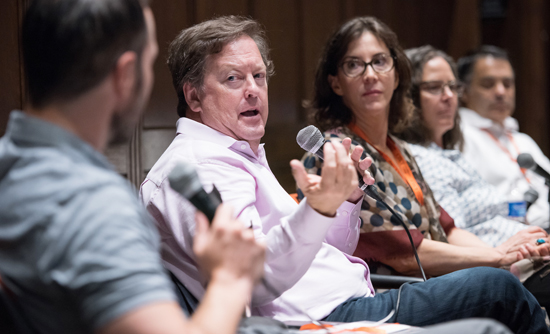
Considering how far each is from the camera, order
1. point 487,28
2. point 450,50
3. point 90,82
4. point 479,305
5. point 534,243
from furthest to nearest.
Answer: point 487,28 < point 450,50 < point 534,243 < point 479,305 < point 90,82

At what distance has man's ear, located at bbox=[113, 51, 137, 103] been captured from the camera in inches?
31.7

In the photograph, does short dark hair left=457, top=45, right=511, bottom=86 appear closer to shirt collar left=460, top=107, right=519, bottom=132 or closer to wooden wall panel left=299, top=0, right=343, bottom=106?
shirt collar left=460, top=107, right=519, bottom=132

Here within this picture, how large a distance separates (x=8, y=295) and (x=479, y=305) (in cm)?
118

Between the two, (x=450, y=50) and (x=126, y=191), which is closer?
(x=126, y=191)

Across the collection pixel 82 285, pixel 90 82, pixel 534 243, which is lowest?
pixel 534 243

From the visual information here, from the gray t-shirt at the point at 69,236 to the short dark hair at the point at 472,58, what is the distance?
11.1ft

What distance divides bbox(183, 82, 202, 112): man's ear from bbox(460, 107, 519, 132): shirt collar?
243 cm

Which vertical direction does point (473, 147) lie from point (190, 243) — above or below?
below

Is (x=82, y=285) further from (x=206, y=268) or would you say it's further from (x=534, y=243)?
(x=534, y=243)

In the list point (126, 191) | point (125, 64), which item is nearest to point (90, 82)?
point (125, 64)

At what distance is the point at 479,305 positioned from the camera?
4.81 ft

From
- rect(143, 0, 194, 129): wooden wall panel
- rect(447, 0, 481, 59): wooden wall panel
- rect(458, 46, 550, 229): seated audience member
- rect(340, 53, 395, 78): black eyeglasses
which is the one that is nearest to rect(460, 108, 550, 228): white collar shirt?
rect(458, 46, 550, 229): seated audience member

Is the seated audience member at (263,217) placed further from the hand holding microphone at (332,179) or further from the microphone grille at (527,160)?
the microphone grille at (527,160)

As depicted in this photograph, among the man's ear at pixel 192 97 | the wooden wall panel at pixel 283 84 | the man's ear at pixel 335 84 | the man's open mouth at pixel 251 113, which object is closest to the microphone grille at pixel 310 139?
the man's open mouth at pixel 251 113
